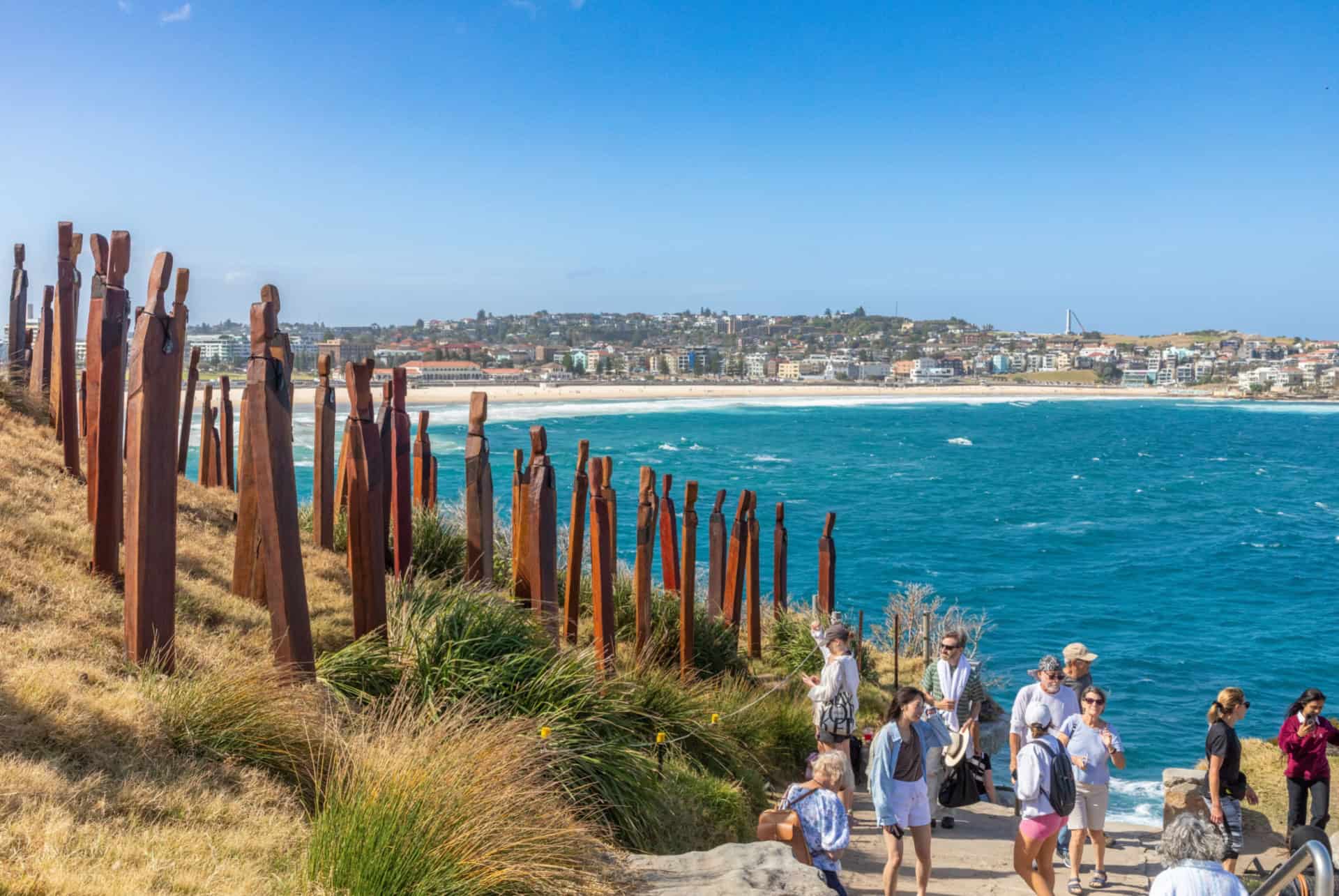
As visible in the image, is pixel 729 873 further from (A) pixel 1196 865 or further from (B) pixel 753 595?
(B) pixel 753 595

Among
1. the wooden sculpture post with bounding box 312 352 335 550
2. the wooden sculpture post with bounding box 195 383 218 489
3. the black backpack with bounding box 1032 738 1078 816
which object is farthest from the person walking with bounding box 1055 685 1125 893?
the wooden sculpture post with bounding box 195 383 218 489

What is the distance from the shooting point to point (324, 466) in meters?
10.3

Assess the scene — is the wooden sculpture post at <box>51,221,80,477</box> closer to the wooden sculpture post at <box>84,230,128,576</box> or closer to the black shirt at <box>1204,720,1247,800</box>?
the wooden sculpture post at <box>84,230,128,576</box>

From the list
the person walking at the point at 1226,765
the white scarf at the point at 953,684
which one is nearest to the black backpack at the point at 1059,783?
the person walking at the point at 1226,765

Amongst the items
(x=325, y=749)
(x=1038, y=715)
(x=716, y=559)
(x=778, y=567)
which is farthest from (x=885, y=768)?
(x=778, y=567)

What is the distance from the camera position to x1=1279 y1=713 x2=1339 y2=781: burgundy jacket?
320 inches

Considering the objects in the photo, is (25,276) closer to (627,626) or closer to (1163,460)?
(627,626)

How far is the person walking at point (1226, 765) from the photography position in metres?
7.70

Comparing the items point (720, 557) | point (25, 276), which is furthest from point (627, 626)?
point (25, 276)

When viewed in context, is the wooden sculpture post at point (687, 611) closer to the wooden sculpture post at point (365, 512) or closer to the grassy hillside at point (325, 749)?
the grassy hillside at point (325, 749)

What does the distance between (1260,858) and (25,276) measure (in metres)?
14.3

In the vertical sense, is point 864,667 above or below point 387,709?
below

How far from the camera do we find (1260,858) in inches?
344

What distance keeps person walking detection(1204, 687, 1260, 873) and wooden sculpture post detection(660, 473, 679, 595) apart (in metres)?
6.07
